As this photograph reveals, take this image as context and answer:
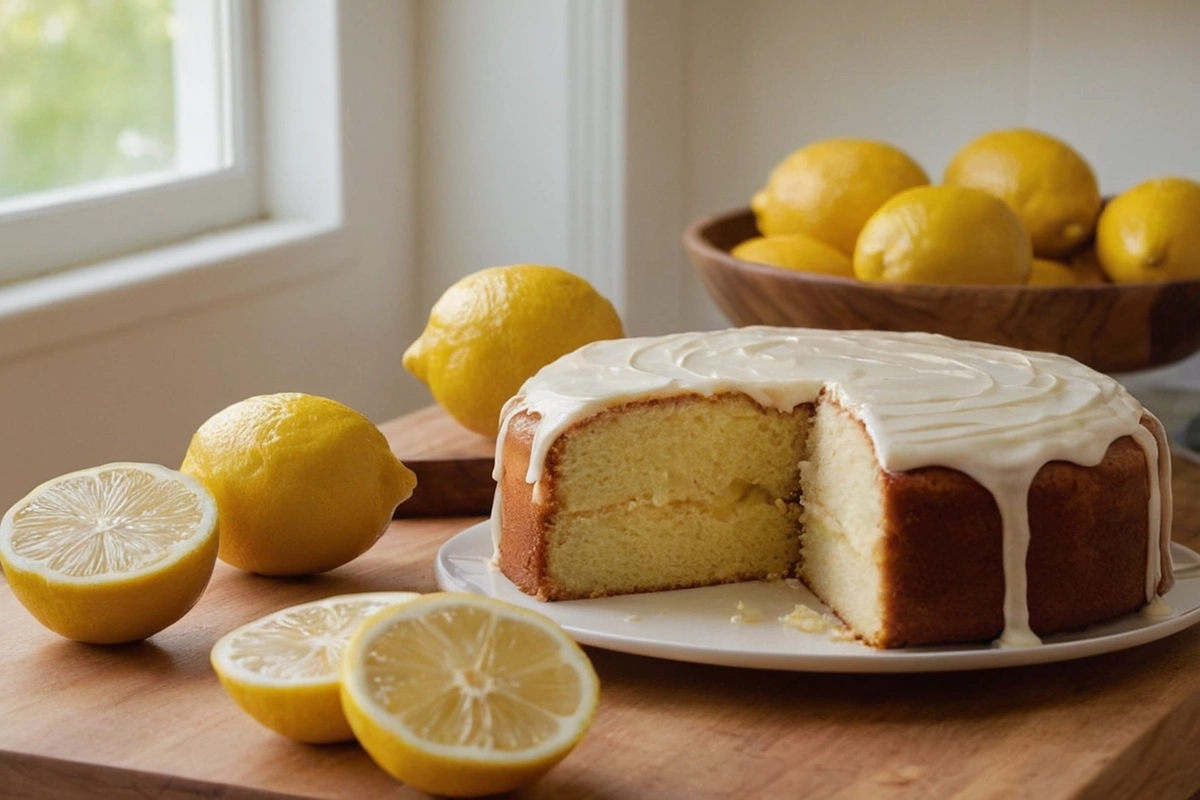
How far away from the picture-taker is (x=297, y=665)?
1.04 m

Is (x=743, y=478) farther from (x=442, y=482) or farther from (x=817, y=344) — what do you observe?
(x=442, y=482)

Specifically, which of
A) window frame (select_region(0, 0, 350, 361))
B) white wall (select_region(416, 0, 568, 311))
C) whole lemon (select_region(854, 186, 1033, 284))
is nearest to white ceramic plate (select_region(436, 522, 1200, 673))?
whole lemon (select_region(854, 186, 1033, 284))

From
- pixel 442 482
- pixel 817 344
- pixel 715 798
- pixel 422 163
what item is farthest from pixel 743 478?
pixel 422 163

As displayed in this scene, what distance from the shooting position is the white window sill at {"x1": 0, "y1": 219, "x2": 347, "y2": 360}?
1.76m

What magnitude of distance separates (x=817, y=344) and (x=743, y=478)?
0.56ft

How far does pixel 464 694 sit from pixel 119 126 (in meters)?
1.40

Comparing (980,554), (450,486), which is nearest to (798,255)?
(450,486)

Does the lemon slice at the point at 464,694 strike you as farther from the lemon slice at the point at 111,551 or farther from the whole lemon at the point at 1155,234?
the whole lemon at the point at 1155,234

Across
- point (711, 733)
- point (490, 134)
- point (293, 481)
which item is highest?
point (490, 134)

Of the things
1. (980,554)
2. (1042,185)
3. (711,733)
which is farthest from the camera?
(1042,185)

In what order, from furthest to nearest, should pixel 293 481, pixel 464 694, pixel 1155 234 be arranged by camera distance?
pixel 1155 234 → pixel 293 481 → pixel 464 694

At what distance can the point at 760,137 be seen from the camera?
257 centimetres

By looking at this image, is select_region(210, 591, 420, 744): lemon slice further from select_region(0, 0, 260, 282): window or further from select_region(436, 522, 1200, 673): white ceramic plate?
Answer: select_region(0, 0, 260, 282): window

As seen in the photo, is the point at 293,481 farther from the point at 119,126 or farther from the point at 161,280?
the point at 119,126
